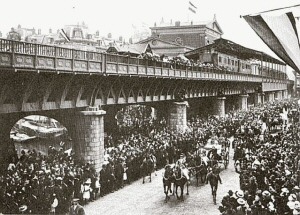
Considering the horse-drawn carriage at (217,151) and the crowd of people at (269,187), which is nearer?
the crowd of people at (269,187)

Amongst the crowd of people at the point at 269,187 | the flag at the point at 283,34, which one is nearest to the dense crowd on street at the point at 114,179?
the crowd of people at the point at 269,187

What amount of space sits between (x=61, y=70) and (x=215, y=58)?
156ft

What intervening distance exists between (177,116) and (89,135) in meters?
16.0

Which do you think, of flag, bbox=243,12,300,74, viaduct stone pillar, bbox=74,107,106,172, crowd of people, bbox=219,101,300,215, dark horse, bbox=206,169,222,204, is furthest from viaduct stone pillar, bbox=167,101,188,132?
flag, bbox=243,12,300,74

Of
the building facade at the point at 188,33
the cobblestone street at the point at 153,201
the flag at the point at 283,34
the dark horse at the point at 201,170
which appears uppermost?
the building facade at the point at 188,33

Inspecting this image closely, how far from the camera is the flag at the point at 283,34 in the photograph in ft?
36.9

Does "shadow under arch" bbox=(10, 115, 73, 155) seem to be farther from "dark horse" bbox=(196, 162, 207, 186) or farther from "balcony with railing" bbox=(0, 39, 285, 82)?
"dark horse" bbox=(196, 162, 207, 186)

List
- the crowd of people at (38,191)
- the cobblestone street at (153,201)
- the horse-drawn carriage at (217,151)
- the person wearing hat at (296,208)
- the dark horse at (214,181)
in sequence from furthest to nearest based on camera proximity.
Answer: the horse-drawn carriage at (217,151)
the dark horse at (214,181)
the cobblestone street at (153,201)
the crowd of people at (38,191)
the person wearing hat at (296,208)

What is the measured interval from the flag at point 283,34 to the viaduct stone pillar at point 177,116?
27.8 metres

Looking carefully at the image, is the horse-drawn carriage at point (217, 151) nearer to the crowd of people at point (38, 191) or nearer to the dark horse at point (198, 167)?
the dark horse at point (198, 167)

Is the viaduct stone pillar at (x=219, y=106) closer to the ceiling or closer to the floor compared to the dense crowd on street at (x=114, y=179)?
closer to the ceiling

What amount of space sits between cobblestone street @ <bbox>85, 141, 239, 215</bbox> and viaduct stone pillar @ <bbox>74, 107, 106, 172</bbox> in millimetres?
3972

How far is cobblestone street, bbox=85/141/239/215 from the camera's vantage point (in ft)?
58.2

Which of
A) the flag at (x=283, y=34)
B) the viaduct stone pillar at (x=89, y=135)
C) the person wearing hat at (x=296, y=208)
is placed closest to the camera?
the person wearing hat at (x=296, y=208)
